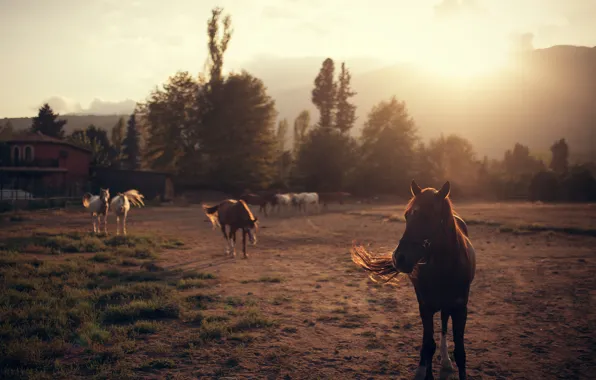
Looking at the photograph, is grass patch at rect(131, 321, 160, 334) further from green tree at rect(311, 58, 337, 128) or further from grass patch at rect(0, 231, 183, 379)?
green tree at rect(311, 58, 337, 128)

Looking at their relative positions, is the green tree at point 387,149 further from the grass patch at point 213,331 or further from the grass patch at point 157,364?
the grass patch at point 157,364

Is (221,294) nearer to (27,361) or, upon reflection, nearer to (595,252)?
(27,361)

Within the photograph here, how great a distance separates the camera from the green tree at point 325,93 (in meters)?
71.5

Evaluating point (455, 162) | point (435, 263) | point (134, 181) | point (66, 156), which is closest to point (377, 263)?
point (435, 263)

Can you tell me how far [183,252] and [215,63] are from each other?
5030cm

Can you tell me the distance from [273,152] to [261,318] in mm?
51774

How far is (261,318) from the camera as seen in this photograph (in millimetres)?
6695

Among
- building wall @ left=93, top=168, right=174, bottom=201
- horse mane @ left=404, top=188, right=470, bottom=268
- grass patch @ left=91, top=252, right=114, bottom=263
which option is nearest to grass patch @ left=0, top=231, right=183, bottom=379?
grass patch @ left=91, top=252, right=114, bottom=263

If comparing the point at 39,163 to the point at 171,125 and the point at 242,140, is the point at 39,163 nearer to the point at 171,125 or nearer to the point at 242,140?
the point at 171,125

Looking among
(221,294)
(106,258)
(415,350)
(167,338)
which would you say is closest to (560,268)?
(415,350)

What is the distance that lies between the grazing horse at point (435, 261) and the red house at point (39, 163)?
45.8 m

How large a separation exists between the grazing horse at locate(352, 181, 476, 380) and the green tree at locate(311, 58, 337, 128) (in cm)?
6829

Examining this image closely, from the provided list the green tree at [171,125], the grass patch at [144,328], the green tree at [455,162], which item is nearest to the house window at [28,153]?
the green tree at [171,125]

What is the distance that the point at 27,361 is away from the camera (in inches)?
188
